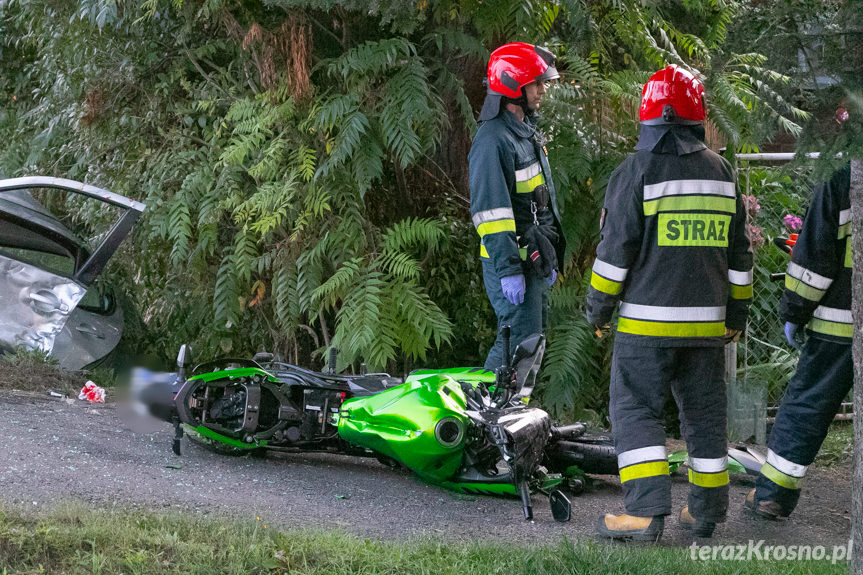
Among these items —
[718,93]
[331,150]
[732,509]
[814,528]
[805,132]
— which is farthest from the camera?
[331,150]

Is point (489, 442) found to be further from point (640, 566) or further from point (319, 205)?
point (319, 205)

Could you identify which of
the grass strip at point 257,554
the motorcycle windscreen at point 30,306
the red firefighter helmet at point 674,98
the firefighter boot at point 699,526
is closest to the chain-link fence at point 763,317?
the firefighter boot at point 699,526

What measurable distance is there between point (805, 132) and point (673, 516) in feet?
8.62

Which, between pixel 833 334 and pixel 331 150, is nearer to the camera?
pixel 833 334

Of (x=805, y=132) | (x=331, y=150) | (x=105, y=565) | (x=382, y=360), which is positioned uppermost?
(x=805, y=132)

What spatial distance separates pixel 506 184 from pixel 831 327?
6.38ft

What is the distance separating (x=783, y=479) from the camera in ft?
15.6

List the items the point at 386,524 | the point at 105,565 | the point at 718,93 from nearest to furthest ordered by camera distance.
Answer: the point at 105,565
the point at 386,524
the point at 718,93

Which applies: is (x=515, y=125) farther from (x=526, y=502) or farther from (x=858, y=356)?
(x=858, y=356)

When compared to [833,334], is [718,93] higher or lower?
higher

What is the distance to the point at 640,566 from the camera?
361 centimetres

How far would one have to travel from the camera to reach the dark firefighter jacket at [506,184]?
5371 millimetres

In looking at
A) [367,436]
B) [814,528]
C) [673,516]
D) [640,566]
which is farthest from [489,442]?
[814,528]

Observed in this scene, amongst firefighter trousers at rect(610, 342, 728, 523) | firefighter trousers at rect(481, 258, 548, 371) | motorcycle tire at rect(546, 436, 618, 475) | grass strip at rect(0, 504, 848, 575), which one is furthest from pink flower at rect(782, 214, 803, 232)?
grass strip at rect(0, 504, 848, 575)
